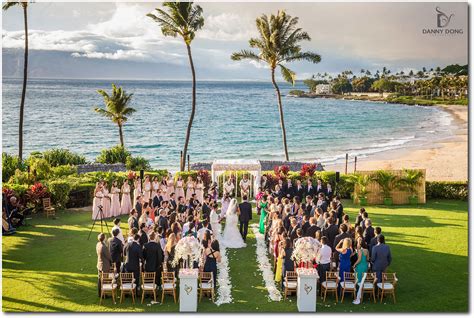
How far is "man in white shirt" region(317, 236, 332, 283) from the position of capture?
1234 cm

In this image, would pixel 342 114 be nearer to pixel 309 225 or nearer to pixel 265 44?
pixel 265 44

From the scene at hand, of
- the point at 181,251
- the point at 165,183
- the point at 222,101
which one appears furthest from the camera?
the point at 222,101

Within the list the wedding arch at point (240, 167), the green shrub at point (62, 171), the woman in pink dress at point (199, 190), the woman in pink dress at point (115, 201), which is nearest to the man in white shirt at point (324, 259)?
the woman in pink dress at point (199, 190)

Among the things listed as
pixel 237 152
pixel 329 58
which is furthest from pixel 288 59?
pixel 329 58

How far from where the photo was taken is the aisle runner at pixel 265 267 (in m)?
12.8

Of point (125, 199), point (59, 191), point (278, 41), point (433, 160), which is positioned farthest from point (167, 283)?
point (433, 160)

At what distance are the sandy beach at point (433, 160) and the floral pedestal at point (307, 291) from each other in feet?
78.6

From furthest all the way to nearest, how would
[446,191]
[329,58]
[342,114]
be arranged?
[329,58], [342,114], [446,191]

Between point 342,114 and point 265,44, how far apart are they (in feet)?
298

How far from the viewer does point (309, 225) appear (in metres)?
14.5

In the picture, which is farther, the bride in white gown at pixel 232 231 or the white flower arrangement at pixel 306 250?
the bride in white gown at pixel 232 231

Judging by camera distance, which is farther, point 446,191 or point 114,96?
point 114,96

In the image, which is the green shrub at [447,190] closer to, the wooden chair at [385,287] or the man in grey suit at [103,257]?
the wooden chair at [385,287]

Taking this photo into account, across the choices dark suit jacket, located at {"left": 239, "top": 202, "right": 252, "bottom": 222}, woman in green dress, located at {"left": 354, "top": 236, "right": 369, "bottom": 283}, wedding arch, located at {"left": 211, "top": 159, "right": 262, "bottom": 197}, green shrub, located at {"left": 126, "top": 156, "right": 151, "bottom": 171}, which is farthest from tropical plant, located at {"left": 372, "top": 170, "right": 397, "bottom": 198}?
green shrub, located at {"left": 126, "top": 156, "right": 151, "bottom": 171}
